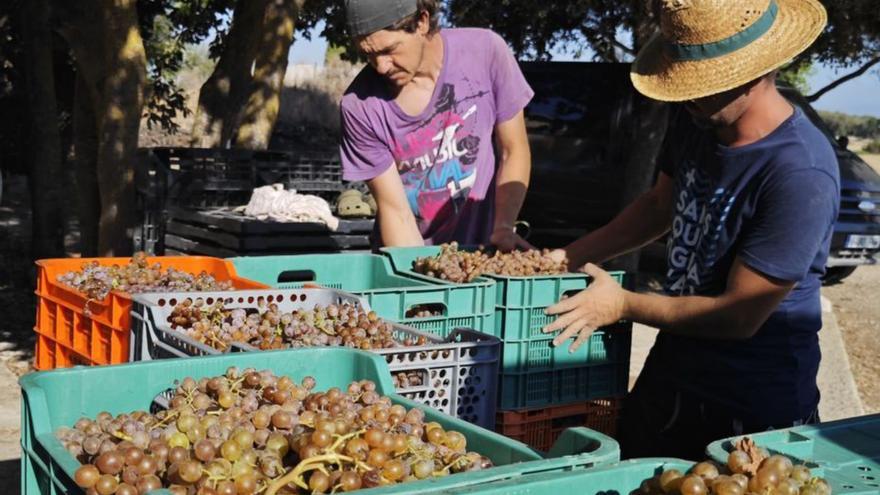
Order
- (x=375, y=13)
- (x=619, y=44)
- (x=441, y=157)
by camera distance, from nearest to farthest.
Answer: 1. (x=375, y=13)
2. (x=441, y=157)
3. (x=619, y=44)

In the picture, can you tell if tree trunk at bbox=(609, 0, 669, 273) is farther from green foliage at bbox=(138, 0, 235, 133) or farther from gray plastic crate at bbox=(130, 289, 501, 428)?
gray plastic crate at bbox=(130, 289, 501, 428)

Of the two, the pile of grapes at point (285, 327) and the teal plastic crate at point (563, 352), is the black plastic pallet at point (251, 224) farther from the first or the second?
the pile of grapes at point (285, 327)

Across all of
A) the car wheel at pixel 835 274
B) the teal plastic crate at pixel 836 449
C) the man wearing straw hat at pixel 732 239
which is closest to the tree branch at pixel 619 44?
the car wheel at pixel 835 274

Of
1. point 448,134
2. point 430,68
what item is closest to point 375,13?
point 430,68

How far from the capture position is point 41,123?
9.98 metres

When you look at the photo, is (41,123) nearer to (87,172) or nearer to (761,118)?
(87,172)

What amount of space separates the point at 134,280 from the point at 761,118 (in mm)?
2005

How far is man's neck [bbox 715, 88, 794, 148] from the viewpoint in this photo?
9.41 feet

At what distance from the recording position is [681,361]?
3.21 m

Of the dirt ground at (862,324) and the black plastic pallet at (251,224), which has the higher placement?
the black plastic pallet at (251,224)

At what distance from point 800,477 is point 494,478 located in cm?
49

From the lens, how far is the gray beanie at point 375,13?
383cm

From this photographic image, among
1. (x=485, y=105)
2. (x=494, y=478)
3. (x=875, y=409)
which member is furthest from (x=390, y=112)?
(x=875, y=409)

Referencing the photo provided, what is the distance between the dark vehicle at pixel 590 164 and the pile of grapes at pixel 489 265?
754 cm
